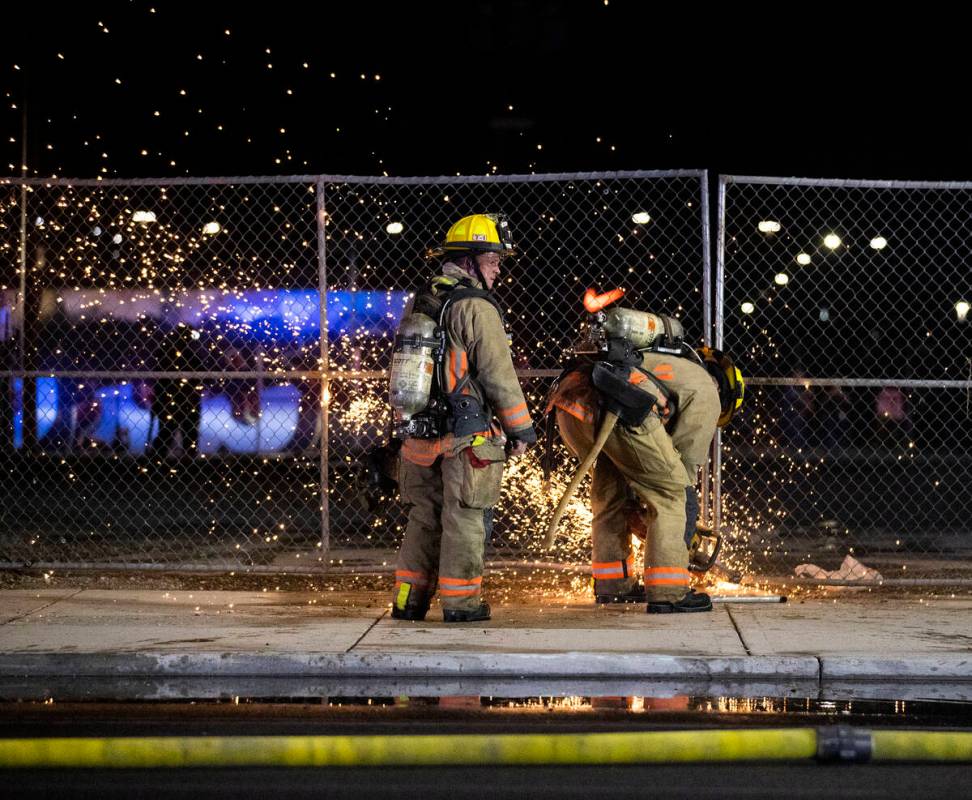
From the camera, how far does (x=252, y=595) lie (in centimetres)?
832

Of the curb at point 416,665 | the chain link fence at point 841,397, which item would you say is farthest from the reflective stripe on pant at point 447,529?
the chain link fence at point 841,397

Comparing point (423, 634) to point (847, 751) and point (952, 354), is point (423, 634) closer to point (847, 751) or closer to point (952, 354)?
point (847, 751)

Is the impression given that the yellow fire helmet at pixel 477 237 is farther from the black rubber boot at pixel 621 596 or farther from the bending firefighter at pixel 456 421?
the black rubber boot at pixel 621 596

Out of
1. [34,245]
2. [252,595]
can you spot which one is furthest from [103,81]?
[252,595]

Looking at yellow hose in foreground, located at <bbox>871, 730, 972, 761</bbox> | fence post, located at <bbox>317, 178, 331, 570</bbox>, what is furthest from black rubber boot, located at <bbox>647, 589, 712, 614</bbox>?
yellow hose in foreground, located at <bbox>871, 730, 972, 761</bbox>

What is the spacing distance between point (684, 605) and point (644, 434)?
→ 1.00m

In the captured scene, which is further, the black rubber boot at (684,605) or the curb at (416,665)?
the black rubber boot at (684,605)

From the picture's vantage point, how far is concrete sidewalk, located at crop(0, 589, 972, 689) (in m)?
6.19

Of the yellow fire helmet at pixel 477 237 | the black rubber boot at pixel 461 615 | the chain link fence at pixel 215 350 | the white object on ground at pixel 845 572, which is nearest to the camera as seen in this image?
the black rubber boot at pixel 461 615

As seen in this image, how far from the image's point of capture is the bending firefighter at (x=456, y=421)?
23.1ft

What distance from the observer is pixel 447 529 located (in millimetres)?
7117

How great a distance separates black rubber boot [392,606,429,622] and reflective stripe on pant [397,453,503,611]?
0.39 ft

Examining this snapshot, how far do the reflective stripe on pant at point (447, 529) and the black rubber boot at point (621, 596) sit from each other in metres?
1.02

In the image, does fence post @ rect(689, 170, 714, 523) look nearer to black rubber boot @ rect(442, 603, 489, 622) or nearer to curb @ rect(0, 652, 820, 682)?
black rubber boot @ rect(442, 603, 489, 622)
